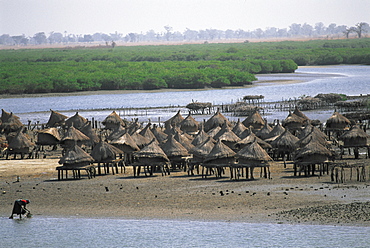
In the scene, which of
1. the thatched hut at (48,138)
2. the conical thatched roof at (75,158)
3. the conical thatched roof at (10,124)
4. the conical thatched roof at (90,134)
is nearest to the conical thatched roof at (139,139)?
the conical thatched roof at (90,134)

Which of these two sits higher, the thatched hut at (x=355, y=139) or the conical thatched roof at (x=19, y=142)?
the thatched hut at (x=355, y=139)

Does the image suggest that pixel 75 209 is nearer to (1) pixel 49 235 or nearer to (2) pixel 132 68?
(1) pixel 49 235

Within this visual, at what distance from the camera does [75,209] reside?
1184 inches

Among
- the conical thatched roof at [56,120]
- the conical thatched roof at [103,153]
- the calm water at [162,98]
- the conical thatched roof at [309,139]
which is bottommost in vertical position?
the calm water at [162,98]

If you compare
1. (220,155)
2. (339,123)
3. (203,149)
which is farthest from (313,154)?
(339,123)

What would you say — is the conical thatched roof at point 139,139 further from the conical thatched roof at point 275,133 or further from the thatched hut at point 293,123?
the thatched hut at point 293,123

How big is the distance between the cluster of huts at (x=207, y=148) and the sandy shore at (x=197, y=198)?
2.98 ft

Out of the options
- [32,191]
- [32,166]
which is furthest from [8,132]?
[32,191]

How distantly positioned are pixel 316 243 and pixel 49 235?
1134cm

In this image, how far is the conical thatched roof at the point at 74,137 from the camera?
4586cm

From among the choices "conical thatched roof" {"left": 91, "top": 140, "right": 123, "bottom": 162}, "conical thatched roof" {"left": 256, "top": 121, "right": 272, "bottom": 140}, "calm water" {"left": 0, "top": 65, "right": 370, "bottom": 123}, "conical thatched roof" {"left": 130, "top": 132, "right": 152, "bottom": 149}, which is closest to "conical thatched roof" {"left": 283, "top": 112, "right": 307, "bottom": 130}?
"conical thatched roof" {"left": 256, "top": 121, "right": 272, "bottom": 140}

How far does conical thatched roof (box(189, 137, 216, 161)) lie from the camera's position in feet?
125

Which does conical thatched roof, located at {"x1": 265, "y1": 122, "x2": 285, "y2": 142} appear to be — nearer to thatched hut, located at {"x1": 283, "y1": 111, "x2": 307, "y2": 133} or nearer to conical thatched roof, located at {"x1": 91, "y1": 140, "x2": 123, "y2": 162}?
thatched hut, located at {"x1": 283, "y1": 111, "x2": 307, "y2": 133}

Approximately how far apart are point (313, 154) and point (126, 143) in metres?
13.0
